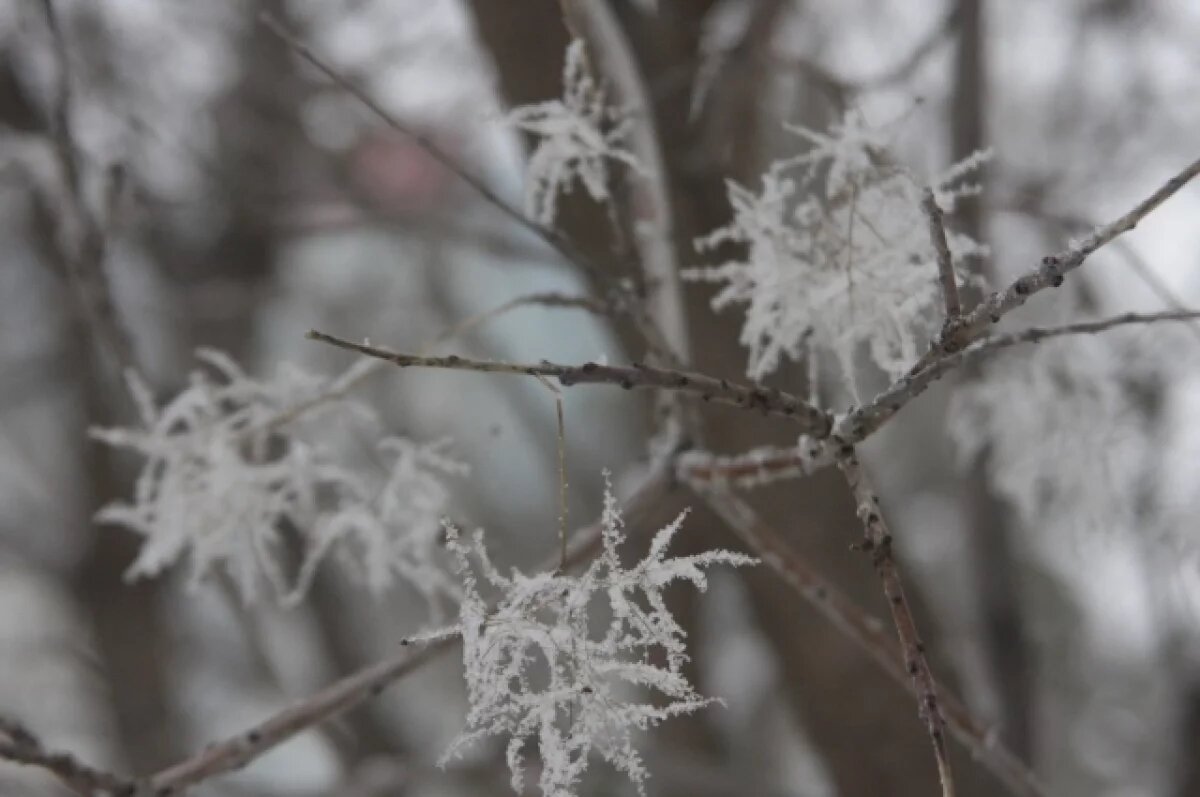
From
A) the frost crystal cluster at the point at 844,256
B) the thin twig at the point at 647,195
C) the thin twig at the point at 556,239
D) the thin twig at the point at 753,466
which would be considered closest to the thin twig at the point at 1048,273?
the thin twig at the point at 753,466

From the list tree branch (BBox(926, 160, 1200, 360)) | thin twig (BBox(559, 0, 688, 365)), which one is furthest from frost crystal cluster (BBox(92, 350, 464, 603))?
tree branch (BBox(926, 160, 1200, 360))

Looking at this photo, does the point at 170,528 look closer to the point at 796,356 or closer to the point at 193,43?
the point at 796,356

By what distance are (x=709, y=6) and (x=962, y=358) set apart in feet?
4.07

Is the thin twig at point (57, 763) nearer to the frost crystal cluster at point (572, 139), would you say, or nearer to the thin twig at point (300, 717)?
→ the thin twig at point (300, 717)

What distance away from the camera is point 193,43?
2721 millimetres

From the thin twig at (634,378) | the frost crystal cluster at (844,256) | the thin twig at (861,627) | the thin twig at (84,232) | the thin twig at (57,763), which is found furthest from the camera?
the thin twig at (84,232)

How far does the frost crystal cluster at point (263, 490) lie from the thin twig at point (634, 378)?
15.5 inches

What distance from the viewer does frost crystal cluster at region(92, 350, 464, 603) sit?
39.0 inches

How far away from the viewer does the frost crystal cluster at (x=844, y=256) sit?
0.81 meters

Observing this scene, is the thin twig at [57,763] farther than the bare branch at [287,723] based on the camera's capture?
No

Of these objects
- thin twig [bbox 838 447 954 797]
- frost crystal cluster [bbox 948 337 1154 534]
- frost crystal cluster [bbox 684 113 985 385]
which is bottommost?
thin twig [bbox 838 447 954 797]

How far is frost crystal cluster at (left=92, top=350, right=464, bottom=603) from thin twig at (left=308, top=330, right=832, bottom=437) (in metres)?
0.39

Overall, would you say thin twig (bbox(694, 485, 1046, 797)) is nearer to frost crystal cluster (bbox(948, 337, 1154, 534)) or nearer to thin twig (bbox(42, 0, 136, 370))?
frost crystal cluster (bbox(948, 337, 1154, 534))

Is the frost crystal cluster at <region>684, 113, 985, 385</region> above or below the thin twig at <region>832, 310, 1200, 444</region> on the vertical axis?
above
